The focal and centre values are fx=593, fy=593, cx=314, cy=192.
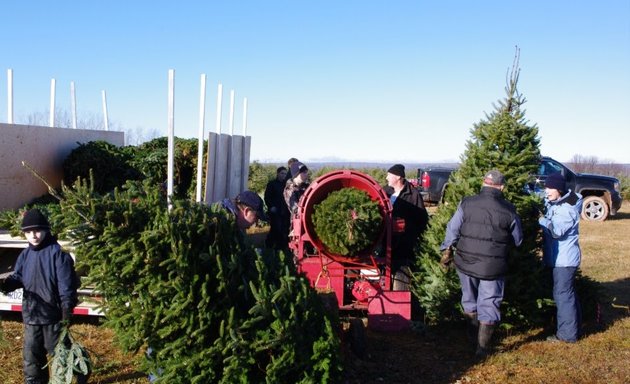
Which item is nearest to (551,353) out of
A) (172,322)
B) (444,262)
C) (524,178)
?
(444,262)

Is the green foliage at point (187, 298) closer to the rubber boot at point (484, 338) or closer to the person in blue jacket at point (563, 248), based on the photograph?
the rubber boot at point (484, 338)

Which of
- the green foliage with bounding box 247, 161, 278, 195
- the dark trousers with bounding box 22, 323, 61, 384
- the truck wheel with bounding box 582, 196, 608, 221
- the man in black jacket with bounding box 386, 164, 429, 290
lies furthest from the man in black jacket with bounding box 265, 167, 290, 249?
the green foliage with bounding box 247, 161, 278, 195

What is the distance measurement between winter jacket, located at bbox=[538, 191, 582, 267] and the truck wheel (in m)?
13.3

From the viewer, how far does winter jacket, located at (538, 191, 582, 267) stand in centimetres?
609

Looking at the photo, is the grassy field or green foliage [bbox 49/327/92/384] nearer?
green foliage [bbox 49/327/92/384]

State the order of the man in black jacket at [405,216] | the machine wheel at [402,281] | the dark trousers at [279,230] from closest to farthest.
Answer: the machine wheel at [402,281] < the man in black jacket at [405,216] < the dark trousers at [279,230]

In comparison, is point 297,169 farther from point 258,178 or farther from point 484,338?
point 258,178

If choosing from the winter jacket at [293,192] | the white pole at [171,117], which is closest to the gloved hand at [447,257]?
the winter jacket at [293,192]

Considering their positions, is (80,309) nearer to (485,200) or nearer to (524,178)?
(485,200)

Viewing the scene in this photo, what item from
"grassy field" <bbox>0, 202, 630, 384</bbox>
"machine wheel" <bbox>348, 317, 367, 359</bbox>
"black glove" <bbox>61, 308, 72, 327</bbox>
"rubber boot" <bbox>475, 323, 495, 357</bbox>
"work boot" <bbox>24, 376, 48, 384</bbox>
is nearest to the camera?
"black glove" <bbox>61, 308, 72, 327</bbox>

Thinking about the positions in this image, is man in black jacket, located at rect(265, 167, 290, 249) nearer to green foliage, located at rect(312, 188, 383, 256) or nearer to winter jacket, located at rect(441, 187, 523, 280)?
green foliage, located at rect(312, 188, 383, 256)

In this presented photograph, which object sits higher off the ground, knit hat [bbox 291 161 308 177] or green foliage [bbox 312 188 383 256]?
knit hat [bbox 291 161 308 177]

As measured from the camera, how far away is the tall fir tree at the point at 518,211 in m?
6.30

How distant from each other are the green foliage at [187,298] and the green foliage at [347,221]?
2261 millimetres
